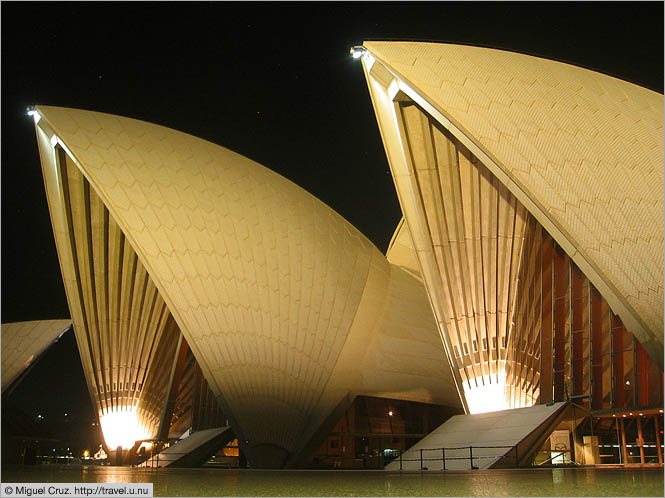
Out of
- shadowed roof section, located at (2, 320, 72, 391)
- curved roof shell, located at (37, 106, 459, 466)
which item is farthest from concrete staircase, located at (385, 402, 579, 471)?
shadowed roof section, located at (2, 320, 72, 391)

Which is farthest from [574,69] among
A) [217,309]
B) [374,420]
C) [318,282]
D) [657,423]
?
[374,420]

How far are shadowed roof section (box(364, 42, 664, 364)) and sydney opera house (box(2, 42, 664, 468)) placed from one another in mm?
47

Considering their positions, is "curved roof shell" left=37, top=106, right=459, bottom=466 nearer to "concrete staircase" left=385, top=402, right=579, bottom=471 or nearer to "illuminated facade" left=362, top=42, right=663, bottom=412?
"illuminated facade" left=362, top=42, right=663, bottom=412

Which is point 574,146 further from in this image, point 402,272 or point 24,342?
point 24,342

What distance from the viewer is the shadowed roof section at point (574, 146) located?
11469 mm

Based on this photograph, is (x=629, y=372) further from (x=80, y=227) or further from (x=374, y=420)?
(x=80, y=227)

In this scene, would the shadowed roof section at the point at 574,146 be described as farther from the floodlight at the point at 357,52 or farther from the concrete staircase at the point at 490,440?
the concrete staircase at the point at 490,440

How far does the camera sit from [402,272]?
981 inches

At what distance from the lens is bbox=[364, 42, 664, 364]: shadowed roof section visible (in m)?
11.5

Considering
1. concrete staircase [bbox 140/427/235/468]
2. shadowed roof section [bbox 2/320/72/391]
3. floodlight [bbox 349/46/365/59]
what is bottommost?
concrete staircase [bbox 140/427/235/468]

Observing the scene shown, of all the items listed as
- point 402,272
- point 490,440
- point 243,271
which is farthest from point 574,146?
point 402,272

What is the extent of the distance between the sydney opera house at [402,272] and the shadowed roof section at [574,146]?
0.05 metres

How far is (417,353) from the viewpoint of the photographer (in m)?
23.3

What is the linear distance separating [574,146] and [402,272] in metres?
12.5
